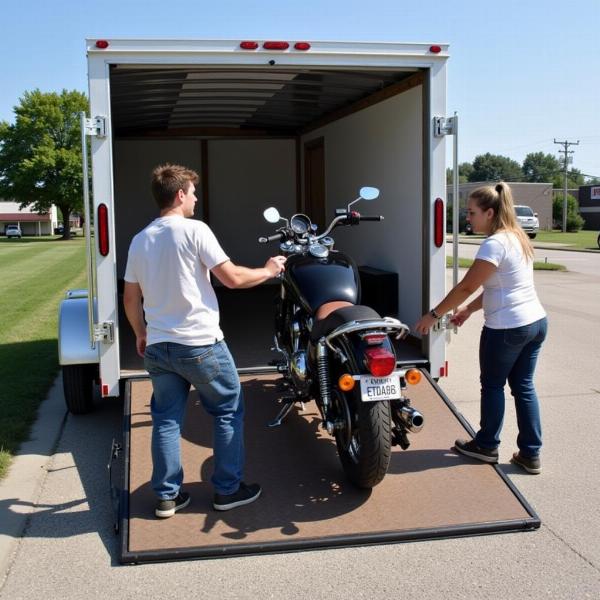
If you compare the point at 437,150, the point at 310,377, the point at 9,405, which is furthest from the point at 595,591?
the point at 9,405

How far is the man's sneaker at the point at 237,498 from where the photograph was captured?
3768mm

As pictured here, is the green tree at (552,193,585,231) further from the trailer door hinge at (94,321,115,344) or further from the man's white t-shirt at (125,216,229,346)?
the man's white t-shirt at (125,216,229,346)

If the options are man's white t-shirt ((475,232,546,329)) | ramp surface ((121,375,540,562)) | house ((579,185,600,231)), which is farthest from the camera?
house ((579,185,600,231))

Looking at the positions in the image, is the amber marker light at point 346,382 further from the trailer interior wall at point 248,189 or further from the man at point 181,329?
the trailer interior wall at point 248,189

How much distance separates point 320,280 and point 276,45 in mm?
1575

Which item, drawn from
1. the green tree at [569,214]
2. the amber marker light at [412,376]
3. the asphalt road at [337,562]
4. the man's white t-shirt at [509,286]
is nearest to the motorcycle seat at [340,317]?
the amber marker light at [412,376]

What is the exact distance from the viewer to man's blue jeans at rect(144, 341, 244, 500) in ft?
11.9

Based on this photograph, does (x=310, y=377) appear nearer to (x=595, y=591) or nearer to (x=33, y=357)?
(x=595, y=591)

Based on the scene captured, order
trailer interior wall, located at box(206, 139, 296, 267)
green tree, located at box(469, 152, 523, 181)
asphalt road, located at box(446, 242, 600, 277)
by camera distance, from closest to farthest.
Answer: trailer interior wall, located at box(206, 139, 296, 267), asphalt road, located at box(446, 242, 600, 277), green tree, located at box(469, 152, 523, 181)

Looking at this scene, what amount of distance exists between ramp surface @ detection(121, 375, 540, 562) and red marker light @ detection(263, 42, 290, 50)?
245 centimetres

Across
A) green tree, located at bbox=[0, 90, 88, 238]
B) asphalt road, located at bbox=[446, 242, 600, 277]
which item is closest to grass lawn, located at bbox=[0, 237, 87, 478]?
asphalt road, located at bbox=[446, 242, 600, 277]

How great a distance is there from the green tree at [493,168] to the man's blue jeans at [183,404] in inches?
4424

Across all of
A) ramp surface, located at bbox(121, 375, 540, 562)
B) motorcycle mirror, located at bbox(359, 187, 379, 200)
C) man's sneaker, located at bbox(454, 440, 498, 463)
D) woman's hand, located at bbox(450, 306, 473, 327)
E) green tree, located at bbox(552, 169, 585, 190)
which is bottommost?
ramp surface, located at bbox(121, 375, 540, 562)

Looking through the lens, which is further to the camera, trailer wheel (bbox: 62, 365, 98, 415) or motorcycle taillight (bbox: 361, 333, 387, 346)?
trailer wheel (bbox: 62, 365, 98, 415)
